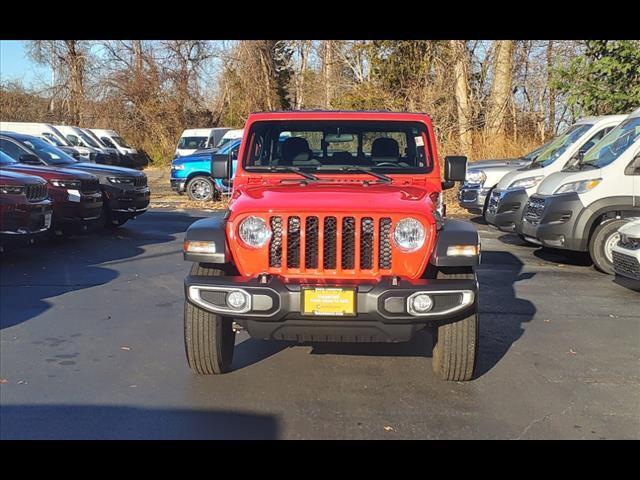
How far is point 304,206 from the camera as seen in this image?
475cm

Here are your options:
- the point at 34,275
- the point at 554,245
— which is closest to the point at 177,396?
the point at 34,275

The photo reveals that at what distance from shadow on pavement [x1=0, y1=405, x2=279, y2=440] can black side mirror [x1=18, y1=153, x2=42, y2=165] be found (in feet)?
27.9

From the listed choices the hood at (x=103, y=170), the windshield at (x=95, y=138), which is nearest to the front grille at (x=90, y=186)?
the hood at (x=103, y=170)

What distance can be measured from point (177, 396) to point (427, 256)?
1.92 meters

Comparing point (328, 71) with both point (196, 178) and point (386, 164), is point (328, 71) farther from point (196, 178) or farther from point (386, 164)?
point (386, 164)

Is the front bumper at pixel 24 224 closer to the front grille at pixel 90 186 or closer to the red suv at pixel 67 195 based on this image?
the red suv at pixel 67 195

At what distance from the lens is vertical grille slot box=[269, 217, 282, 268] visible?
187 inches

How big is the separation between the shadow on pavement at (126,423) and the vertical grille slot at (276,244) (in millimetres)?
1001

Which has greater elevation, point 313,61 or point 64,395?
point 313,61

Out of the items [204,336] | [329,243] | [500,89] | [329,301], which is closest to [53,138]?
[500,89]

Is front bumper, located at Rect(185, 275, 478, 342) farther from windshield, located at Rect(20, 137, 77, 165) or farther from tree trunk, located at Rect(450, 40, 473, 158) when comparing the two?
tree trunk, located at Rect(450, 40, 473, 158)

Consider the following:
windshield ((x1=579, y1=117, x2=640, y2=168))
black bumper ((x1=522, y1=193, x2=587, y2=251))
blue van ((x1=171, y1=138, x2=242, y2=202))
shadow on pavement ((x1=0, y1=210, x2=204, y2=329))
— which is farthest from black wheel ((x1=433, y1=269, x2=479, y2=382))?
blue van ((x1=171, y1=138, x2=242, y2=202))

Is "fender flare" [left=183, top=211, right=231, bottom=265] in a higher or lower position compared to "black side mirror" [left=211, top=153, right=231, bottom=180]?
lower

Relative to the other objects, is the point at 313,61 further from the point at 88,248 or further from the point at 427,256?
the point at 427,256
